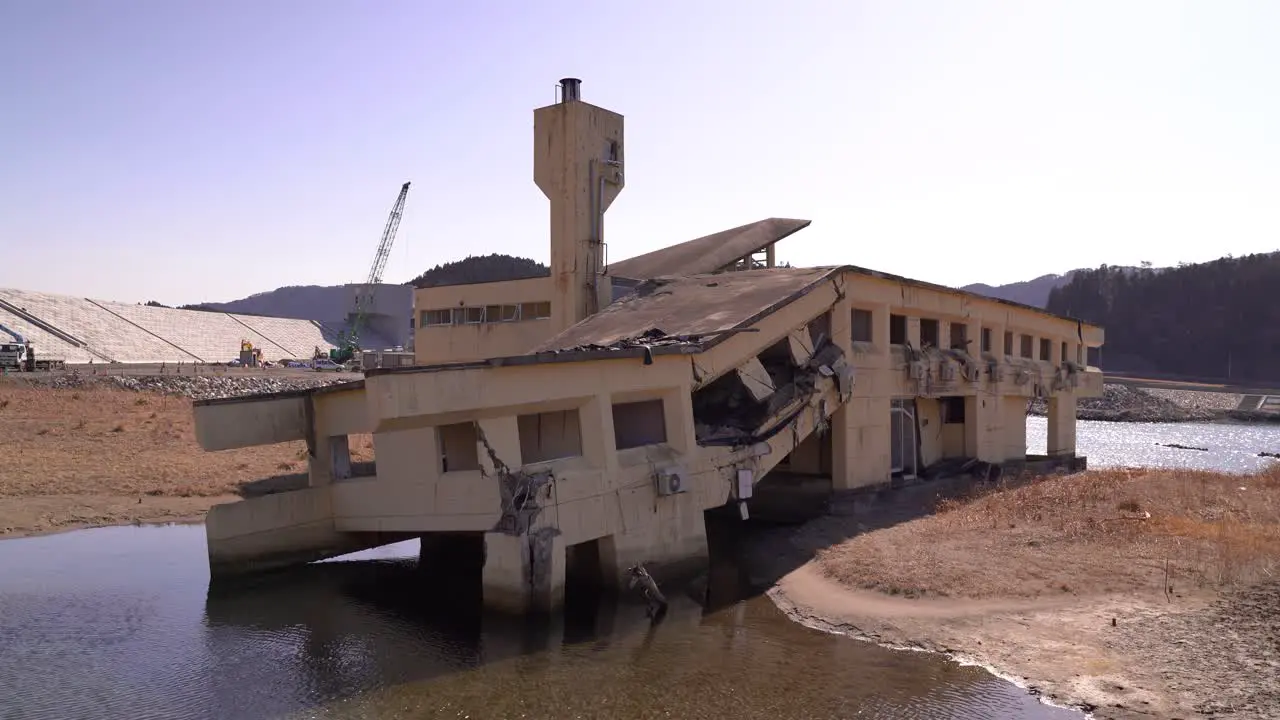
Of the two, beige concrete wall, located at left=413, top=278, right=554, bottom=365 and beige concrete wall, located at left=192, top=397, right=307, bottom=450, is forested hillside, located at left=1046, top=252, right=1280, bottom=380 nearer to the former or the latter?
beige concrete wall, located at left=413, top=278, right=554, bottom=365

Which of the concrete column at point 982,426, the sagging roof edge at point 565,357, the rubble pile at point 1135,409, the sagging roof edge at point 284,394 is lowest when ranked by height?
the rubble pile at point 1135,409

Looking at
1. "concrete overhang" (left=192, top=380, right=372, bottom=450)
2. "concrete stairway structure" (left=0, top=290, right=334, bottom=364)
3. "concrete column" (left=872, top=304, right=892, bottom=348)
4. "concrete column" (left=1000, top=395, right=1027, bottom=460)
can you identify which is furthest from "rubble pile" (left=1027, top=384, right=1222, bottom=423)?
"concrete overhang" (left=192, top=380, right=372, bottom=450)

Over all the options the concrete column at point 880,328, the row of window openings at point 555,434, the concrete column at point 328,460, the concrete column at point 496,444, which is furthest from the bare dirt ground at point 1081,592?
the concrete column at point 328,460

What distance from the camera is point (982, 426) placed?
93.7 ft

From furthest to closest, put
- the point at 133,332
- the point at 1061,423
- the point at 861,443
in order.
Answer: the point at 133,332, the point at 1061,423, the point at 861,443

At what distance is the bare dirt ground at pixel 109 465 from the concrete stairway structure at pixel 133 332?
1225 inches

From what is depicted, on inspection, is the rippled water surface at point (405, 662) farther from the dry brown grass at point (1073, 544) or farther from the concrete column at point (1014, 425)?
the concrete column at point (1014, 425)

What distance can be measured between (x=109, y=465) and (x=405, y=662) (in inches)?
764

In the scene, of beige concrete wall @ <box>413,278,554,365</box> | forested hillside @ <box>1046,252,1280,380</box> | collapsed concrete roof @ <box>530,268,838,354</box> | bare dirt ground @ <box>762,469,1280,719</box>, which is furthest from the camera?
forested hillside @ <box>1046,252,1280,380</box>

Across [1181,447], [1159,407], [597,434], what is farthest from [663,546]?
[1159,407]

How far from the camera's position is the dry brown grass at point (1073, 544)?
48.3 ft

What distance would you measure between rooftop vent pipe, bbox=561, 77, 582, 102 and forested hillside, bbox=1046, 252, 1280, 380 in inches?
4438

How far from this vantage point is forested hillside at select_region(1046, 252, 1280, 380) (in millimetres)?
113500

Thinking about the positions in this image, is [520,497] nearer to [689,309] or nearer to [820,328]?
[689,309]
